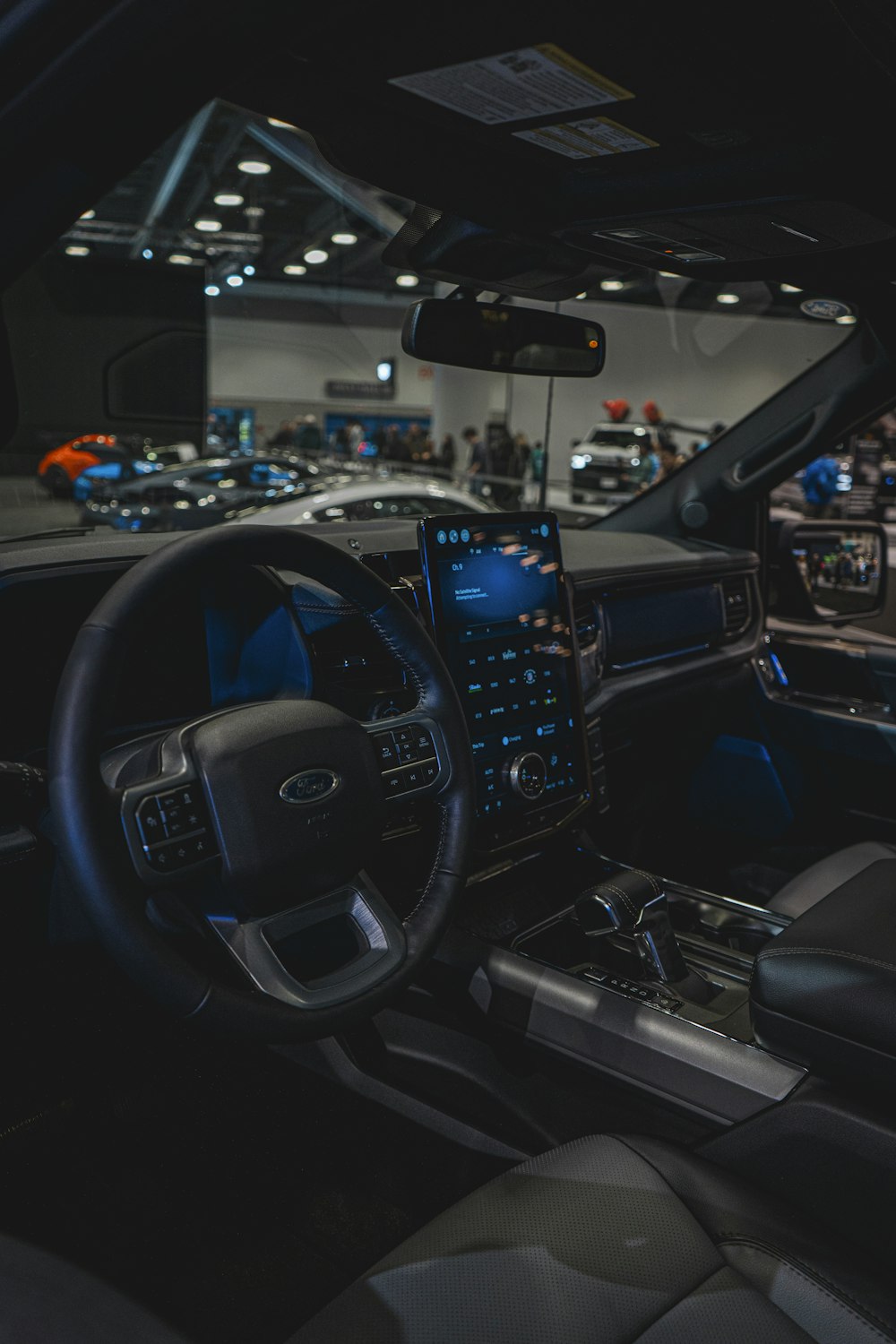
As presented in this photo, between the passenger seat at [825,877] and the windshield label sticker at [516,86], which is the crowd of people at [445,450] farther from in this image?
the windshield label sticker at [516,86]

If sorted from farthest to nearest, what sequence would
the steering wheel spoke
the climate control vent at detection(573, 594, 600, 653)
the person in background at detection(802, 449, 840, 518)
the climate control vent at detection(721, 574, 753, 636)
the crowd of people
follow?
the crowd of people → the person in background at detection(802, 449, 840, 518) → the climate control vent at detection(721, 574, 753, 636) → the climate control vent at detection(573, 594, 600, 653) → the steering wheel spoke

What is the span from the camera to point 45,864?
1.60 metres

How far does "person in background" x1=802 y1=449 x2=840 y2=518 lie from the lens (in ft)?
12.0

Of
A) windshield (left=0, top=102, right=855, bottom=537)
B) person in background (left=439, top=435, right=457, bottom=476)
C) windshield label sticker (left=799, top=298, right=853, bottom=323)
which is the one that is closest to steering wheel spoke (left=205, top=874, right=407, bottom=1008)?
windshield (left=0, top=102, right=855, bottom=537)

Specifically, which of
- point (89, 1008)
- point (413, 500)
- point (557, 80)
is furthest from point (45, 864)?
point (413, 500)

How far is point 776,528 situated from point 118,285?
7.53ft

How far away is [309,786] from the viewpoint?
126 cm

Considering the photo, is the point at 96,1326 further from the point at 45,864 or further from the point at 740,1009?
the point at 740,1009

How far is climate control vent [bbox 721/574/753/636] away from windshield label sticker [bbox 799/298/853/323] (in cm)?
76

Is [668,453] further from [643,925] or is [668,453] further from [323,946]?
[323,946]

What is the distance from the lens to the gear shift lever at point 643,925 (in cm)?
204

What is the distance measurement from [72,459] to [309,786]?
68.0 inches

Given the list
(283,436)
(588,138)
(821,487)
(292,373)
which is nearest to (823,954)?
(588,138)

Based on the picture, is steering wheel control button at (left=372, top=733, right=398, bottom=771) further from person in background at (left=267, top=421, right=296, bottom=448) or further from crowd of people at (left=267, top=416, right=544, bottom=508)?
person in background at (left=267, top=421, right=296, bottom=448)
